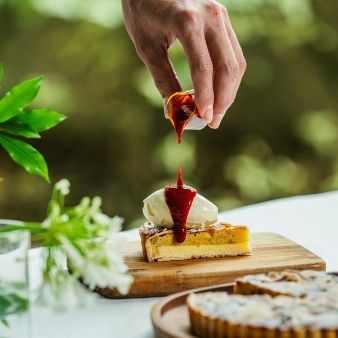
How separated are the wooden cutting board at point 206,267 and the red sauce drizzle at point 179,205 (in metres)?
0.09

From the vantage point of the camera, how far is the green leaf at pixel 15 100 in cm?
122

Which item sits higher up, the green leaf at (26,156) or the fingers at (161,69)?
the fingers at (161,69)

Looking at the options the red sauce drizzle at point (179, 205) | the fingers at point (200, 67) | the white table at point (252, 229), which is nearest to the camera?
the white table at point (252, 229)

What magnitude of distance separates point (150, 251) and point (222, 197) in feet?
9.75

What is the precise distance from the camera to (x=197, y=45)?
1.83 m

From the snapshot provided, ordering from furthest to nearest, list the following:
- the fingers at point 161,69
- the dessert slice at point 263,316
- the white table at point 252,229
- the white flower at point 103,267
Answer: the fingers at point 161,69 → the white table at point 252,229 → the dessert slice at point 263,316 → the white flower at point 103,267

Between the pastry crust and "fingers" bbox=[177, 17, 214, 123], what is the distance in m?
0.26

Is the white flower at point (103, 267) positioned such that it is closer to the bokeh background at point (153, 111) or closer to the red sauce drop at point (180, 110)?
the red sauce drop at point (180, 110)

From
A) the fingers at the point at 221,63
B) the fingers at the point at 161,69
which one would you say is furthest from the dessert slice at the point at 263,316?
the fingers at the point at 161,69

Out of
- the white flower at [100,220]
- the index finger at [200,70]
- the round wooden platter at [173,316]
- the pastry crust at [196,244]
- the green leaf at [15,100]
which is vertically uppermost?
the index finger at [200,70]

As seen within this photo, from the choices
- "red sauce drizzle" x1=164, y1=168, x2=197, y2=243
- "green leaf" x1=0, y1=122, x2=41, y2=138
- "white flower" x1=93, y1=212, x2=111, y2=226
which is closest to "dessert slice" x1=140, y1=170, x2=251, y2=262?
"red sauce drizzle" x1=164, y1=168, x2=197, y2=243

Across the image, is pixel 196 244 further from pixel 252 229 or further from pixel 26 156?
pixel 26 156

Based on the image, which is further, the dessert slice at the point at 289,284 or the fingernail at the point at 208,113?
the fingernail at the point at 208,113

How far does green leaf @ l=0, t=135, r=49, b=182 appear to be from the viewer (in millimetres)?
1229
